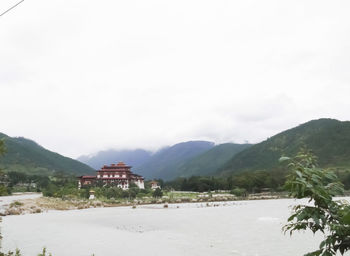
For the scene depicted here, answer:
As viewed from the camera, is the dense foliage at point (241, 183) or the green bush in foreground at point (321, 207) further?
the dense foliage at point (241, 183)

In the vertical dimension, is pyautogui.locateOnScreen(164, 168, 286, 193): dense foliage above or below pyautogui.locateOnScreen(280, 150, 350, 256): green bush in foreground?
below

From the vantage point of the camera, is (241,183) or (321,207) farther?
(241,183)

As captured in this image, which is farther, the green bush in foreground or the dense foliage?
the dense foliage

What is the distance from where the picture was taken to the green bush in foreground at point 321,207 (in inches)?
135

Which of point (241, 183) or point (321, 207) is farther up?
point (321, 207)

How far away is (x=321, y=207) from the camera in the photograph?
3.65 metres

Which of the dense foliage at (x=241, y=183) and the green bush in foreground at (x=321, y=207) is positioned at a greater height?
the green bush in foreground at (x=321, y=207)

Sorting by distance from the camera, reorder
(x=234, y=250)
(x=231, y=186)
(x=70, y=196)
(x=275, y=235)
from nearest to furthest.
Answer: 1. (x=234, y=250)
2. (x=275, y=235)
3. (x=70, y=196)
4. (x=231, y=186)

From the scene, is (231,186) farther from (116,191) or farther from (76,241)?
(76,241)

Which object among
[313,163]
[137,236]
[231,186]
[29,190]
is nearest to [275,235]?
[137,236]

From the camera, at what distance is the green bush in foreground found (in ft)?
11.3

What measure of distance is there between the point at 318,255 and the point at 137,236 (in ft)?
93.9

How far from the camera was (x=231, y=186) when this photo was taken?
136750 mm

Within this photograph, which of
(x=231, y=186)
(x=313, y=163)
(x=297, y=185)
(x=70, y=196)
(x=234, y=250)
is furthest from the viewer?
(x=231, y=186)
